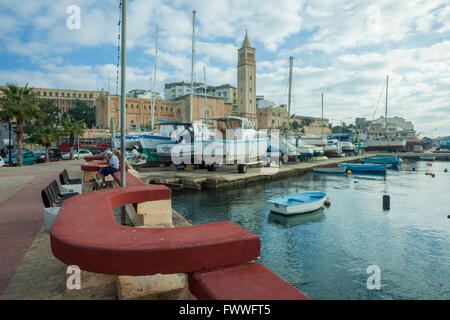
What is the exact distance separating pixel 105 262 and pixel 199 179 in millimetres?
17340

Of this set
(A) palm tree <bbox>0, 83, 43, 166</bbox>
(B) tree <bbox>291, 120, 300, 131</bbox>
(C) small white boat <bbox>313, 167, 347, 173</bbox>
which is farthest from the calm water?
(B) tree <bbox>291, 120, 300, 131</bbox>

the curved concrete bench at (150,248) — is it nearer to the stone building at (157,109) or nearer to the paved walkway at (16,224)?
the paved walkway at (16,224)

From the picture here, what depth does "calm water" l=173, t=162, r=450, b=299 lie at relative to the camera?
23.5 ft

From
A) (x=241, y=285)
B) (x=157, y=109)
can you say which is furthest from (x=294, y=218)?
(x=157, y=109)

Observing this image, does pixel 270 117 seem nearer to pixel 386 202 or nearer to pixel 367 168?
pixel 367 168

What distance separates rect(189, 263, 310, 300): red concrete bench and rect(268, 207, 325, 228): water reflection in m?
10.2

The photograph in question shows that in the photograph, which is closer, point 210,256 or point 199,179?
point 210,256

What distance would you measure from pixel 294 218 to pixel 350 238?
3019 millimetres

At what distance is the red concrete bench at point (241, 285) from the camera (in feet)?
6.64

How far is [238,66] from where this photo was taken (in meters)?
95.9
